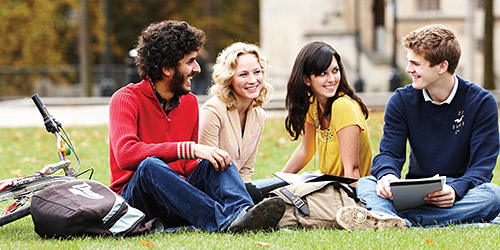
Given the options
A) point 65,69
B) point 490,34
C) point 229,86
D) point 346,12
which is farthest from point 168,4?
point 229,86

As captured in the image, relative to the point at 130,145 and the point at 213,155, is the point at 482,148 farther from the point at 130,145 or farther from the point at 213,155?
the point at 130,145

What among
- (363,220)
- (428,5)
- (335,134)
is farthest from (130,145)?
(428,5)

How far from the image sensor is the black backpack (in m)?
4.37

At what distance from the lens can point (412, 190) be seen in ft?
15.4

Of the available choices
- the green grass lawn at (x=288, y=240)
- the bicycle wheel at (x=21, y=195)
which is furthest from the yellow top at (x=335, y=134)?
the bicycle wheel at (x=21, y=195)

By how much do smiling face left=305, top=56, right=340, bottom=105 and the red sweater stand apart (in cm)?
91

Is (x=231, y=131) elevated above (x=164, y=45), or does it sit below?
below

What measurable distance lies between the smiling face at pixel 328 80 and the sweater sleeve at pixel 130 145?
125 centimetres

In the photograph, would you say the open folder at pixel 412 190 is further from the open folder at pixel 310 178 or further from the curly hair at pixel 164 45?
the curly hair at pixel 164 45

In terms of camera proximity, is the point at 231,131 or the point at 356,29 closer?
the point at 231,131

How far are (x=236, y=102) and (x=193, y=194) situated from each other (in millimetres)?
1062

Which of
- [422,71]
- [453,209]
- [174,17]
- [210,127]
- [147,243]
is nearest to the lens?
[147,243]

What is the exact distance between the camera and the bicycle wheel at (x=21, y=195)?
4.49 meters

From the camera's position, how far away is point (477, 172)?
16.0 feet
